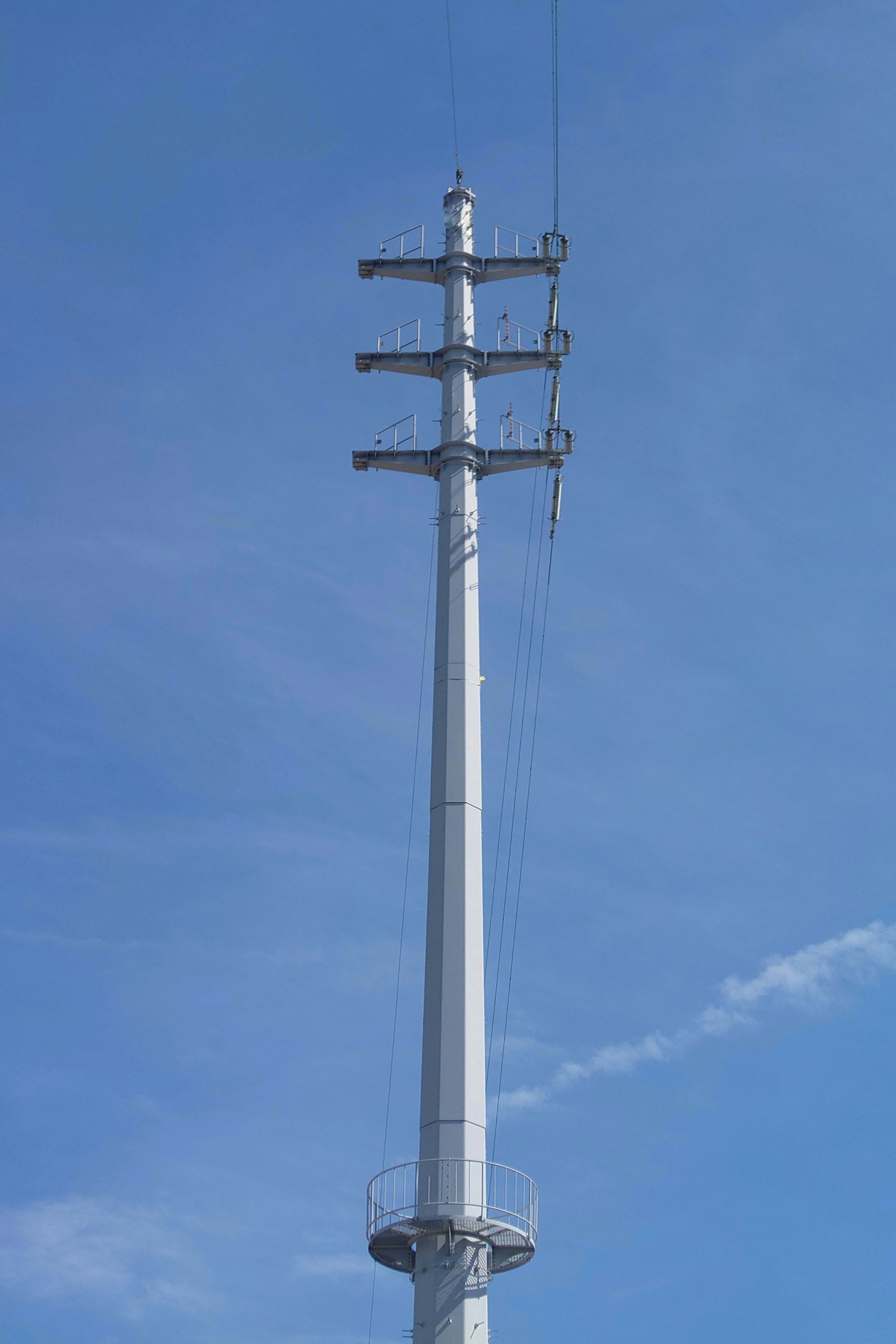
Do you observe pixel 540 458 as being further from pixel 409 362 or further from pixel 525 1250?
pixel 525 1250

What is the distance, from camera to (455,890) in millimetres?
38688

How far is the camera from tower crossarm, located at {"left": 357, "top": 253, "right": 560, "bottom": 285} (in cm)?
4959

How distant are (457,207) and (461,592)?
1470cm

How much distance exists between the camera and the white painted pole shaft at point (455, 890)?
115 feet

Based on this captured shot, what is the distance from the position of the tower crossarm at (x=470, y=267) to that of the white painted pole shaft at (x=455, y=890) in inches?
39.7

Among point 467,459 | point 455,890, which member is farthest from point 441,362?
point 455,890

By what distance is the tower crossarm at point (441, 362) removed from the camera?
47.6 m

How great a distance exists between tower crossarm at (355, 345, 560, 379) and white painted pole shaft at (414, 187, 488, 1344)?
32cm

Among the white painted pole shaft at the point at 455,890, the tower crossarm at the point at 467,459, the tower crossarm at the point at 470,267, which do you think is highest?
the tower crossarm at the point at 470,267

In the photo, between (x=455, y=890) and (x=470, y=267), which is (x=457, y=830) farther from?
(x=470, y=267)

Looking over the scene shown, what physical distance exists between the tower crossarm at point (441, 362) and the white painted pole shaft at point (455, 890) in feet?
1.05

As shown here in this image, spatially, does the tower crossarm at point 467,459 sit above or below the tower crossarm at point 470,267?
below

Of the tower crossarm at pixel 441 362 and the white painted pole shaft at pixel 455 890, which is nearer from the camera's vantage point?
the white painted pole shaft at pixel 455 890

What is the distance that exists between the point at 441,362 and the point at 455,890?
56.3ft
